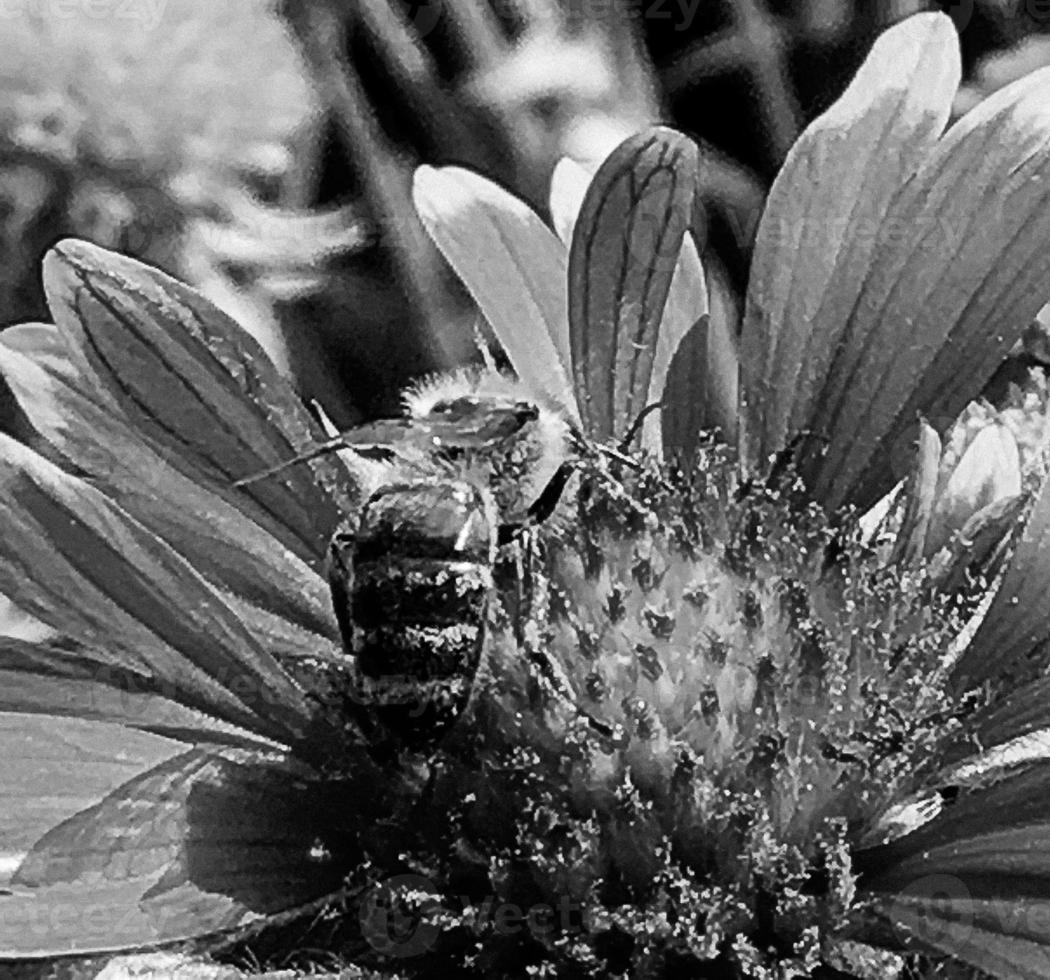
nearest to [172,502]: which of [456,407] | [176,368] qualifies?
[176,368]

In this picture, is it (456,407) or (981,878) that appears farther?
(456,407)

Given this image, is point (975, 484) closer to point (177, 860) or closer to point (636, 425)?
point (636, 425)

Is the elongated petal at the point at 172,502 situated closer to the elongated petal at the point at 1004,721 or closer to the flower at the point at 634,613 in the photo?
the flower at the point at 634,613

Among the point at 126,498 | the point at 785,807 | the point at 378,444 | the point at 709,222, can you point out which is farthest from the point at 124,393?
the point at 709,222

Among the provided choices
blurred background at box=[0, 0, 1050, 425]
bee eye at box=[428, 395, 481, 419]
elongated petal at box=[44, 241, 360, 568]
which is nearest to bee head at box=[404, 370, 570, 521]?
bee eye at box=[428, 395, 481, 419]

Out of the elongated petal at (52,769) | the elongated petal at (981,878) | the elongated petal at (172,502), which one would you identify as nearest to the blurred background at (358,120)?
the elongated petal at (172,502)

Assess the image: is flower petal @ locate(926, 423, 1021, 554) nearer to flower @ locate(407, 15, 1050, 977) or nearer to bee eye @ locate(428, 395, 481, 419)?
flower @ locate(407, 15, 1050, 977)
